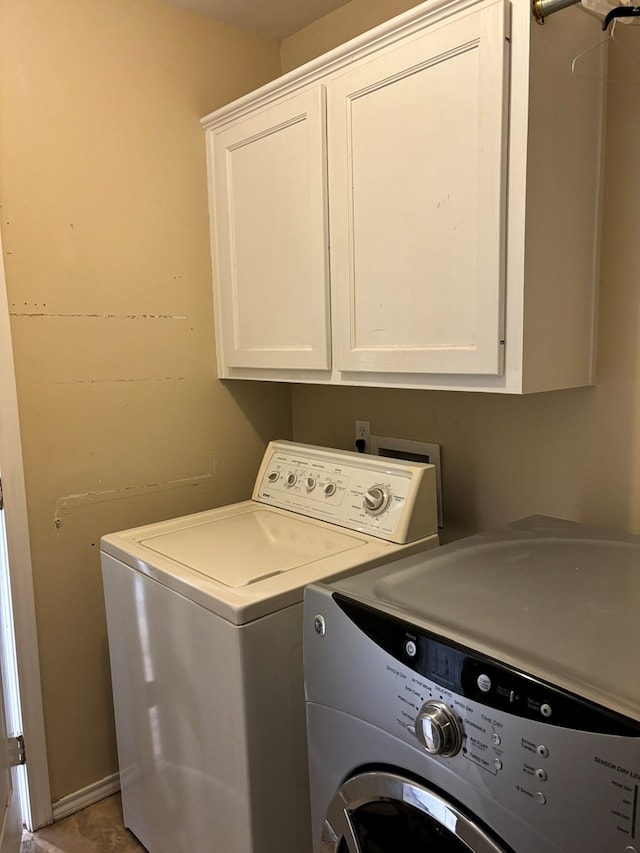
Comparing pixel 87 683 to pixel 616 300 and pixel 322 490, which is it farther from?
pixel 616 300

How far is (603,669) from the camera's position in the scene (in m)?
0.80

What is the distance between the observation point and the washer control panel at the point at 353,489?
1.52 metres

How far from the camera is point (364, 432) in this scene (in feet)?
6.65

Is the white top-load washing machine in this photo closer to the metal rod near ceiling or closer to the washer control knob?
the washer control knob

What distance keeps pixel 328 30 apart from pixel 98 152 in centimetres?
80

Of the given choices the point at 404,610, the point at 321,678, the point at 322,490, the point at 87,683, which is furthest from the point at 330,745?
the point at 87,683

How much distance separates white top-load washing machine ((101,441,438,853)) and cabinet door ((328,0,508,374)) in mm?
355

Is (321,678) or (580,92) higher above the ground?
(580,92)

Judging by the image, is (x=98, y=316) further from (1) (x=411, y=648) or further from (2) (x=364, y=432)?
(1) (x=411, y=648)

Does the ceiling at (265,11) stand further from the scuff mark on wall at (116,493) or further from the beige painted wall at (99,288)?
the scuff mark on wall at (116,493)

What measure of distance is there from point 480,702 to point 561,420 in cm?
89

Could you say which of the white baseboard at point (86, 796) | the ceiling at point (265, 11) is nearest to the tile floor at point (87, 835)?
the white baseboard at point (86, 796)

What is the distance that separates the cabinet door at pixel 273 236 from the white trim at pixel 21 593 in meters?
0.64

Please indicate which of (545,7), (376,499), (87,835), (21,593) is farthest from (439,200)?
(87,835)
